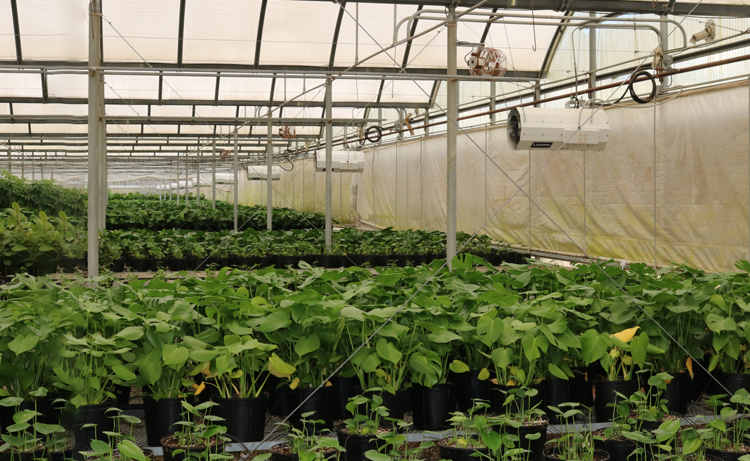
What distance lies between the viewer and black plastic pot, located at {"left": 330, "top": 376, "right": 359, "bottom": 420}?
9.09 ft

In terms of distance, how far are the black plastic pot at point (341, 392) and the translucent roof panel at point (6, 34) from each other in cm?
627

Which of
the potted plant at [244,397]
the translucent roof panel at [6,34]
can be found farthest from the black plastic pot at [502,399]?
the translucent roof panel at [6,34]

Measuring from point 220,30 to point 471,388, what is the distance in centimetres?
761

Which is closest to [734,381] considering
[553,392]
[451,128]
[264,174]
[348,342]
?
[553,392]

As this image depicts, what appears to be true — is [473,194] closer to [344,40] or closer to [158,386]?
[344,40]

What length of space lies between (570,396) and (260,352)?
1411 mm

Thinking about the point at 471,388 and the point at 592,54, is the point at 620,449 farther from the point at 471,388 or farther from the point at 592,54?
the point at 592,54

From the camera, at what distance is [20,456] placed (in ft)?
7.12

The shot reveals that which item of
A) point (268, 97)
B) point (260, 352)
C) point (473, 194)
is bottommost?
point (260, 352)

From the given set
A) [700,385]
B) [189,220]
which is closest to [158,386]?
[700,385]

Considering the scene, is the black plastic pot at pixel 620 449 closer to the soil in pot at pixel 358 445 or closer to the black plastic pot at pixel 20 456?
the soil in pot at pixel 358 445

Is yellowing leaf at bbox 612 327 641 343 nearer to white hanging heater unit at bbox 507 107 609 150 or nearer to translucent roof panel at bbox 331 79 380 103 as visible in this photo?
white hanging heater unit at bbox 507 107 609 150

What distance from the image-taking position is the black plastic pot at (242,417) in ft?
8.30

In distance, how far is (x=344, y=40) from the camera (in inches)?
382
